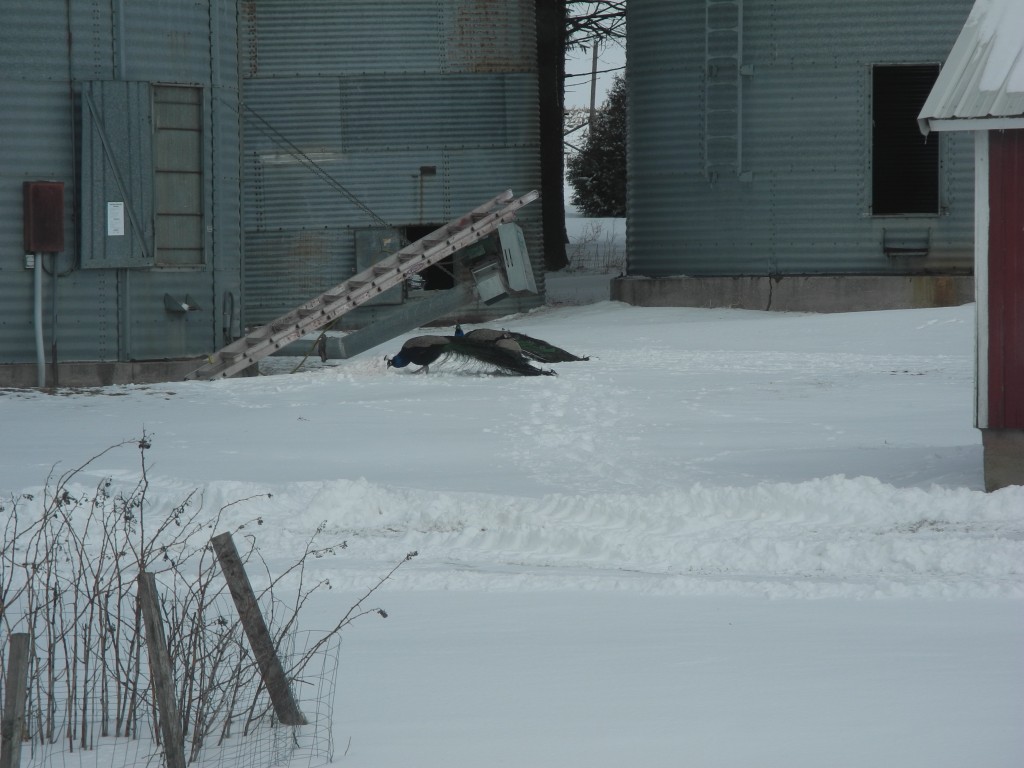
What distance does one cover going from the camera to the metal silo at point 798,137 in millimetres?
19406

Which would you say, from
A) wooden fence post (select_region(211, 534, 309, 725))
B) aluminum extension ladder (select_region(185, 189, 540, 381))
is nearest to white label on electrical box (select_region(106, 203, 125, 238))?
aluminum extension ladder (select_region(185, 189, 540, 381))

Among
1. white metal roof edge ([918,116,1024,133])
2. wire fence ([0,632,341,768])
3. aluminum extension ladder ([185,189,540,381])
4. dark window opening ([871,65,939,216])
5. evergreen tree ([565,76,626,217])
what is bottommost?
wire fence ([0,632,341,768])

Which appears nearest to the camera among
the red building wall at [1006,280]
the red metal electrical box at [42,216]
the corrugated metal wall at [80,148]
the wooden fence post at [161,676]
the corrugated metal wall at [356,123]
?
the wooden fence post at [161,676]

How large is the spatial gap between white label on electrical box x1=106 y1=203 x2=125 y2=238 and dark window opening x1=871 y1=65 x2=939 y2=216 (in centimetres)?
1078

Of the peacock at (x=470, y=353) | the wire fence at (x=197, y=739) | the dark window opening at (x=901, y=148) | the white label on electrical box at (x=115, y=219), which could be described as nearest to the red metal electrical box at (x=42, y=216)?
the white label on electrical box at (x=115, y=219)

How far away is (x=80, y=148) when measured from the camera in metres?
14.9

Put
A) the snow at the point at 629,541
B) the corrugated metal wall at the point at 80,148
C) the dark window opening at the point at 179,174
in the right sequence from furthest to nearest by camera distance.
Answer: the dark window opening at the point at 179,174
the corrugated metal wall at the point at 80,148
the snow at the point at 629,541

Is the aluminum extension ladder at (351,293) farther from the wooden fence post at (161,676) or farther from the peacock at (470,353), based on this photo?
the wooden fence post at (161,676)

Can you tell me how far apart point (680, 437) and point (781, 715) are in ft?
20.7

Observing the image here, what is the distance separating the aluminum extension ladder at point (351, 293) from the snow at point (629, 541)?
23.1 inches

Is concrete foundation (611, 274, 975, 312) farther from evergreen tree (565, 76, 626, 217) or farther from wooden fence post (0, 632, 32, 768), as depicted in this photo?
evergreen tree (565, 76, 626, 217)

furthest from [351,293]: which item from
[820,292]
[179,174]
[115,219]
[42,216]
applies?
[820,292]

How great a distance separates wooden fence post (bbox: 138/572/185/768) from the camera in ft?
14.5

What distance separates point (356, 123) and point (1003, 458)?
14001mm
